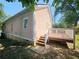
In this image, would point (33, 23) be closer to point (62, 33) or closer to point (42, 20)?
point (42, 20)

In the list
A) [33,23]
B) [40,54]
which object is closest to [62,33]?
[33,23]

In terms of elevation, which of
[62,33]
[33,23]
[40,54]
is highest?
[33,23]

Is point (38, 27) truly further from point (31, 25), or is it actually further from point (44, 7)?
point (44, 7)

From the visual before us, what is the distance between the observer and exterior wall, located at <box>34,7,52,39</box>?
58.6 feet

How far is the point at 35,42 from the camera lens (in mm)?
16672

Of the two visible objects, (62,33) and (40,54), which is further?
(62,33)

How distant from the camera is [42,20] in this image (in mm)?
19266

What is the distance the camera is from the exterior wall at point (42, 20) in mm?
17856

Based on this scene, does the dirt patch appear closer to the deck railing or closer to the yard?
the yard

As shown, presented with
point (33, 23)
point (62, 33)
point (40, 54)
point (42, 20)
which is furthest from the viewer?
point (42, 20)

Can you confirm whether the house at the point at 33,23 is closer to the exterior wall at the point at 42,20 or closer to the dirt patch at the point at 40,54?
the exterior wall at the point at 42,20

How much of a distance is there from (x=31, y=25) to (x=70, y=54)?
5687mm

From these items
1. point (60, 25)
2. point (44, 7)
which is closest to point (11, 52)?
point (44, 7)

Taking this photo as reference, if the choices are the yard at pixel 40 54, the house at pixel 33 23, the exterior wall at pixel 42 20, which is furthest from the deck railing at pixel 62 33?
the yard at pixel 40 54
